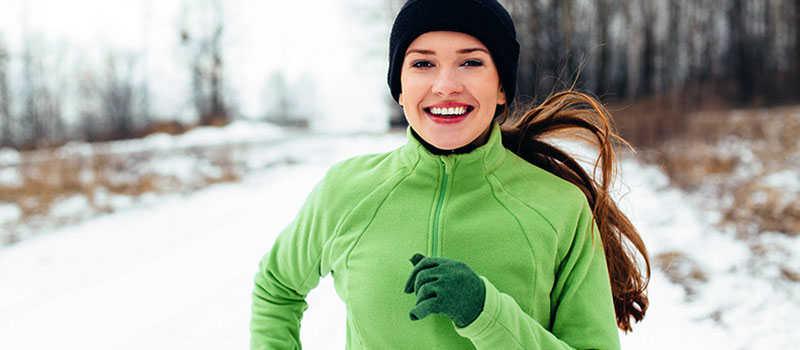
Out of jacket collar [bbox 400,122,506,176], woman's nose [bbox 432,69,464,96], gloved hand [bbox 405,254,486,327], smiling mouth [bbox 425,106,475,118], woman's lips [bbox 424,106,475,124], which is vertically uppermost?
woman's nose [bbox 432,69,464,96]

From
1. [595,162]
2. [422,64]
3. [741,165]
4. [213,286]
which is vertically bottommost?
[213,286]

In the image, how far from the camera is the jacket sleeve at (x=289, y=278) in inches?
58.2

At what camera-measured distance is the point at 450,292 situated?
1.05 metres

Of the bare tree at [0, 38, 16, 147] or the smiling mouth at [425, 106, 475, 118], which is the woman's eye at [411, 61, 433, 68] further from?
the bare tree at [0, 38, 16, 147]

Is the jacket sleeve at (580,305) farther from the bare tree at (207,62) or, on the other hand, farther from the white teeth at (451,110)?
the bare tree at (207,62)

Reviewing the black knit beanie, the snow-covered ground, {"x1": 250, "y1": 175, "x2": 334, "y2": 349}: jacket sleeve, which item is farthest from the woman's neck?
the snow-covered ground

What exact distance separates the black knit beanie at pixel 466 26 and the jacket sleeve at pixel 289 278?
1.39 ft

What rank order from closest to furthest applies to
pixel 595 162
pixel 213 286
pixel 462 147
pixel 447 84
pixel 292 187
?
1. pixel 447 84
2. pixel 462 147
3. pixel 595 162
4. pixel 213 286
5. pixel 292 187

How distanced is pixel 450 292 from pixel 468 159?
389mm

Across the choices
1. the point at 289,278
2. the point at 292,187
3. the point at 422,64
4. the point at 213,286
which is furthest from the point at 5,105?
the point at 422,64

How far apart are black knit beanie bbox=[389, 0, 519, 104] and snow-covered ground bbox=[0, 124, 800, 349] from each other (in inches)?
30.4

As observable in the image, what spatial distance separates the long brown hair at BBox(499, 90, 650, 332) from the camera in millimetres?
1506

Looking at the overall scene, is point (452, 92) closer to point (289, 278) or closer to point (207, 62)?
point (289, 278)

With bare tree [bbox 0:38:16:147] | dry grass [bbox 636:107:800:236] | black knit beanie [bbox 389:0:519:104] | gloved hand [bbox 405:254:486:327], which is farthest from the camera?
bare tree [bbox 0:38:16:147]
